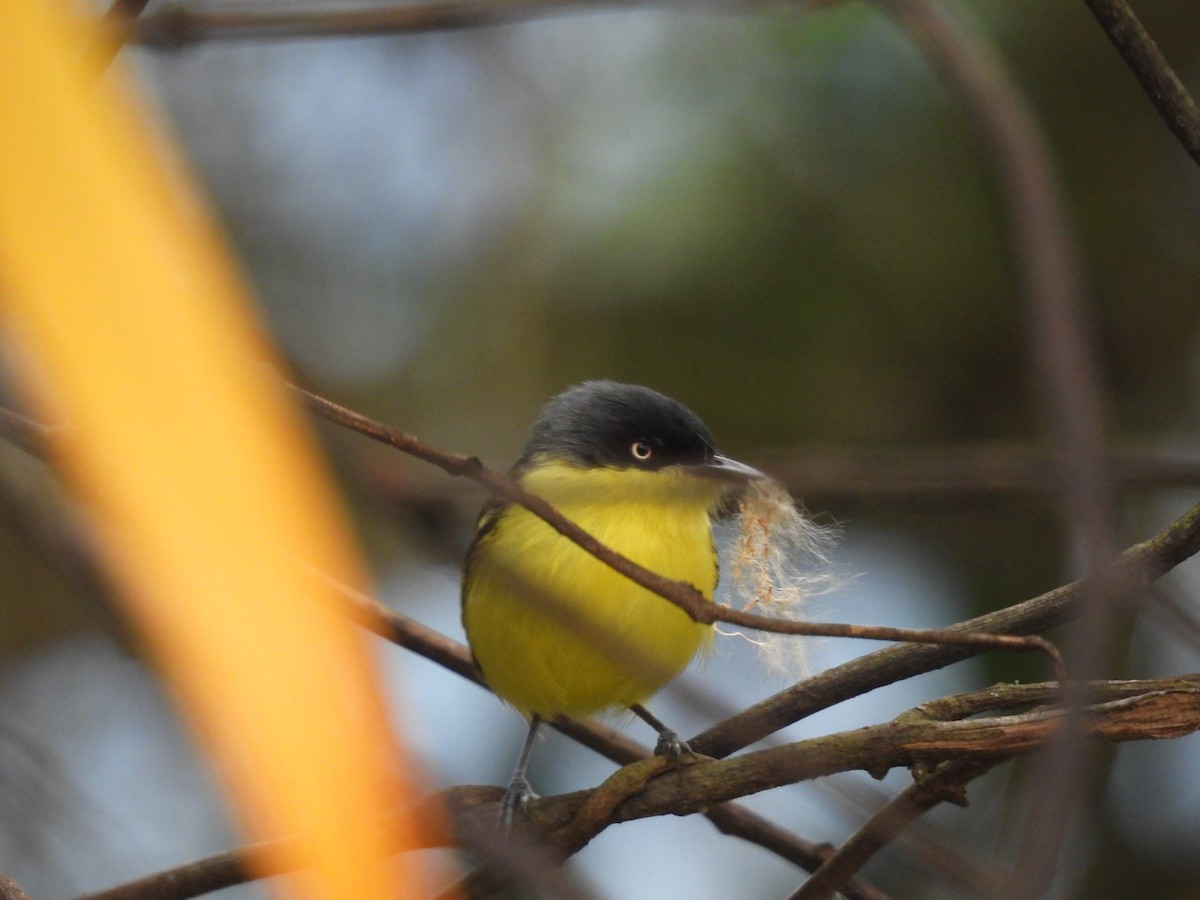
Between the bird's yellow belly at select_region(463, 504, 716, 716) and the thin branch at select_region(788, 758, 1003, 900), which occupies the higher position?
the bird's yellow belly at select_region(463, 504, 716, 716)

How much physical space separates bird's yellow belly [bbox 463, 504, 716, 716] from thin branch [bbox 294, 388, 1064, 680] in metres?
1.41

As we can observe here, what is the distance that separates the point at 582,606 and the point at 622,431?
0.80 meters

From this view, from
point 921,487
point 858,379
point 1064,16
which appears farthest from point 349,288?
point 921,487

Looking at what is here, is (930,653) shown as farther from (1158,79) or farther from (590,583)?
(590,583)

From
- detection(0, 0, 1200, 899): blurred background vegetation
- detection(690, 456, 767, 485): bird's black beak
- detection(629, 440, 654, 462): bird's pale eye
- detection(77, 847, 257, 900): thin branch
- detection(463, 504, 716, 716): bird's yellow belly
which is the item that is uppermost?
detection(0, 0, 1200, 899): blurred background vegetation

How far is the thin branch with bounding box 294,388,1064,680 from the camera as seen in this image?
133 cm

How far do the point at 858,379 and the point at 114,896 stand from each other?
4.00 metres

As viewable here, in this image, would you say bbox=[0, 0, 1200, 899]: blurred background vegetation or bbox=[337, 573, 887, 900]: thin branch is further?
bbox=[0, 0, 1200, 899]: blurred background vegetation

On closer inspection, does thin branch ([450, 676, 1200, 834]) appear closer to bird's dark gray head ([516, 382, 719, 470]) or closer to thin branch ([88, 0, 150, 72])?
thin branch ([88, 0, 150, 72])

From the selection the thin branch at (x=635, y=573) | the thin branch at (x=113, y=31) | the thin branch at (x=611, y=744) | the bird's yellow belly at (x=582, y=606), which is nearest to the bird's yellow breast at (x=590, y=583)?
the bird's yellow belly at (x=582, y=606)

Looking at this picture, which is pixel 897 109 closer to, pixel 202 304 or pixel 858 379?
pixel 858 379

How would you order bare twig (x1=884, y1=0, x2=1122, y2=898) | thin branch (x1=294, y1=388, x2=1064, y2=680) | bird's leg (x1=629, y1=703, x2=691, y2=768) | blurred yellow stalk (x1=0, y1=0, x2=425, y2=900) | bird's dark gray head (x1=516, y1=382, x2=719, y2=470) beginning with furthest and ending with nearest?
bird's dark gray head (x1=516, y1=382, x2=719, y2=470), bird's leg (x1=629, y1=703, x2=691, y2=768), thin branch (x1=294, y1=388, x2=1064, y2=680), bare twig (x1=884, y1=0, x2=1122, y2=898), blurred yellow stalk (x1=0, y1=0, x2=425, y2=900)

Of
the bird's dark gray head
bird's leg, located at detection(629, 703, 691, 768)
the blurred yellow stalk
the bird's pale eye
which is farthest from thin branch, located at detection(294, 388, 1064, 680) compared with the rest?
the bird's pale eye

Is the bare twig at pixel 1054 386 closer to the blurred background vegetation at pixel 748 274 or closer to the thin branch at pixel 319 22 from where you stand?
the thin branch at pixel 319 22
